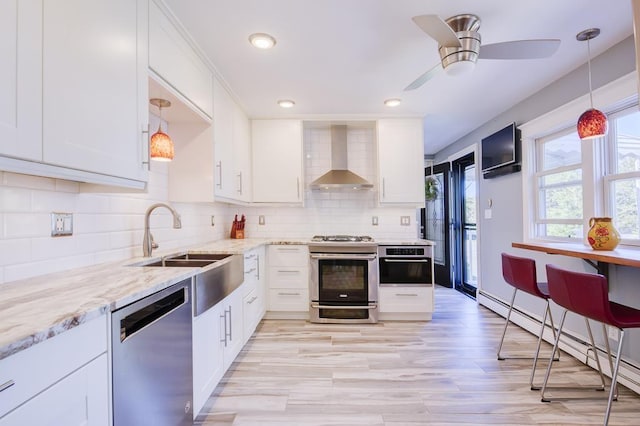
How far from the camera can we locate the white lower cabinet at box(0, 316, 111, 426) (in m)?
0.64

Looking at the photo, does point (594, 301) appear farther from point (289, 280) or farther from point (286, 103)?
point (286, 103)

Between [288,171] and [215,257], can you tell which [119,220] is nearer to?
[215,257]

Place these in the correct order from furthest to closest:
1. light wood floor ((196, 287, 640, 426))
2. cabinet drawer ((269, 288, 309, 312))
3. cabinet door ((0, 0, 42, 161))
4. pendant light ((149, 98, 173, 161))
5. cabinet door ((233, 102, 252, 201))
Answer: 1. cabinet drawer ((269, 288, 309, 312))
2. cabinet door ((233, 102, 252, 201))
3. pendant light ((149, 98, 173, 161))
4. light wood floor ((196, 287, 640, 426))
5. cabinet door ((0, 0, 42, 161))

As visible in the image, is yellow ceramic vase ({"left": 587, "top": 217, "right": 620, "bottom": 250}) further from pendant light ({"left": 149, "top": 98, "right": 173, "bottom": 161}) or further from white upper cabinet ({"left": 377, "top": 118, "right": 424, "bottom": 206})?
pendant light ({"left": 149, "top": 98, "right": 173, "bottom": 161})

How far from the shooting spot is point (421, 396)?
77.2 inches

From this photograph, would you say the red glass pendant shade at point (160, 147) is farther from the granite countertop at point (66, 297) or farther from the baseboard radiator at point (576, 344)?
the baseboard radiator at point (576, 344)

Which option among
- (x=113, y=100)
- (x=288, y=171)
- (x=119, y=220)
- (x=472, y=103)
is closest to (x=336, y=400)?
(x=119, y=220)

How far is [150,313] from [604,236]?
8.69ft

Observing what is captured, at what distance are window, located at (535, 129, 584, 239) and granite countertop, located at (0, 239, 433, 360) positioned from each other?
3.16 meters

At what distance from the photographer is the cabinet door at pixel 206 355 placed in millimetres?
1588

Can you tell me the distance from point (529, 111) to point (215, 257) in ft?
11.0

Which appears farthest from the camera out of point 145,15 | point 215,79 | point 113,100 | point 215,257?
point 215,79

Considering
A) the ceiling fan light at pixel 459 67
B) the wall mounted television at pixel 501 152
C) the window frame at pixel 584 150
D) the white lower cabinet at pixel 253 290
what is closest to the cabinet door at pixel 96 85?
the white lower cabinet at pixel 253 290

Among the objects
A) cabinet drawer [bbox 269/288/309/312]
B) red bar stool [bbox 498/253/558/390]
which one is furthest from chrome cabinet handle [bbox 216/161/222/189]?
red bar stool [bbox 498/253/558/390]
